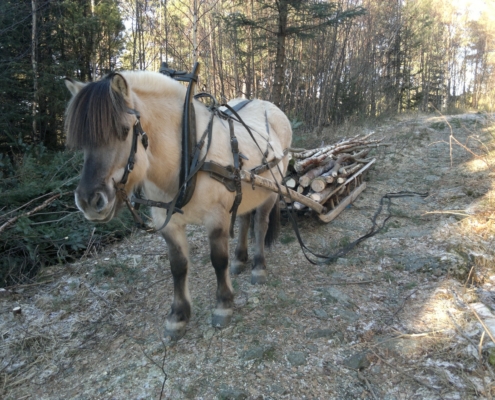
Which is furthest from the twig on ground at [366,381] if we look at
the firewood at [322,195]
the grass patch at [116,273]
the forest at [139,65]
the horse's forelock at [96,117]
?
the forest at [139,65]

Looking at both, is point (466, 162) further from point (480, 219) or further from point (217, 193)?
point (217, 193)

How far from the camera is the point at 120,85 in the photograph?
1.75 metres

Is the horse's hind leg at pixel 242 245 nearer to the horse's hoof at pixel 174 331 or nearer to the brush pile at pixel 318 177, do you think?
the brush pile at pixel 318 177

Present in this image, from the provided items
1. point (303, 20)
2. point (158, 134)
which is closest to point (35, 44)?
point (303, 20)

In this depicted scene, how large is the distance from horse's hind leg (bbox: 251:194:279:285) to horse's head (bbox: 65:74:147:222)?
6.79ft

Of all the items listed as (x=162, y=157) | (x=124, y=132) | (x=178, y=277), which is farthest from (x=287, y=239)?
(x=124, y=132)

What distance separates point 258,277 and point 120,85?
2.44m

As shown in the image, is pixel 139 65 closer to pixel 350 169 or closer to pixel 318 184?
pixel 350 169

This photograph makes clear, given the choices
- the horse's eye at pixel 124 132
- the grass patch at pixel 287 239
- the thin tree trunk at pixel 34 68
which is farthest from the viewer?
the thin tree trunk at pixel 34 68

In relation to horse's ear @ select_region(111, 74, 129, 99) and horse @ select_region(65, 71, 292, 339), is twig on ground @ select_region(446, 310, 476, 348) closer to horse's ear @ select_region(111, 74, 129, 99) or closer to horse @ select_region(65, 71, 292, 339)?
horse @ select_region(65, 71, 292, 339)

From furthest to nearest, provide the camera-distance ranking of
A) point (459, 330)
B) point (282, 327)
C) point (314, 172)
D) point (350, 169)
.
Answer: point (350, 169) → point (314, 172) → point (282, 327) → point (459, 330)

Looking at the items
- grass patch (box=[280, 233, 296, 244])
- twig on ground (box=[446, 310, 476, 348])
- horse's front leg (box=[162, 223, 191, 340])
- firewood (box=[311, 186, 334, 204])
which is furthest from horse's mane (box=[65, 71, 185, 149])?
firewood (box=[311, 186, 334, 204])

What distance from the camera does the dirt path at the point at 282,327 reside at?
2.14m

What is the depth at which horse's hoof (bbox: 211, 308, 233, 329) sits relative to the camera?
2.71 m
